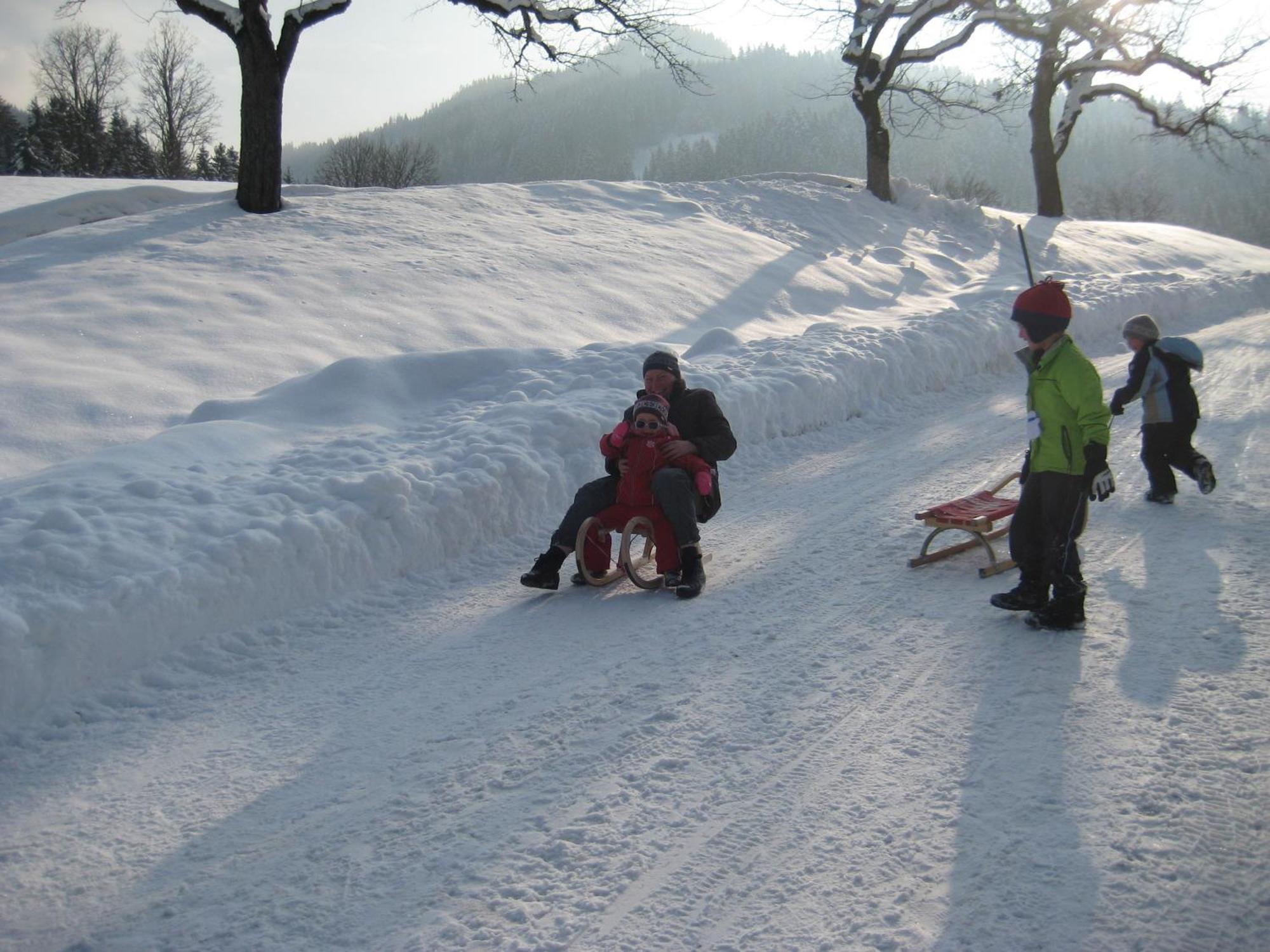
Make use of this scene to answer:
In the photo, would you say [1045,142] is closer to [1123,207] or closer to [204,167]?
[1123,207]

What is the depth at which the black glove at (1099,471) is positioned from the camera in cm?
458

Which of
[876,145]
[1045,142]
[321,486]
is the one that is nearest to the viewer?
[321,486]

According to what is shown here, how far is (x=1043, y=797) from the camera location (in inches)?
130

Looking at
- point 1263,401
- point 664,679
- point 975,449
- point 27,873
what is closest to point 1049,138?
point 1263,401

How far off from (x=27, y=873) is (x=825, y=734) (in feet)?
9.18

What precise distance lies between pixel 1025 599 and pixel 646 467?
217cm

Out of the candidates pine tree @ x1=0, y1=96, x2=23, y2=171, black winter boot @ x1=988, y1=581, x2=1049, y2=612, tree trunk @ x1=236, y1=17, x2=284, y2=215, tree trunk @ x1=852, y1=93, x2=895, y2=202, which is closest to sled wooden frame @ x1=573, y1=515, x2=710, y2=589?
black winter boot @ x1=988, y1=581, x2=1049, y2=612

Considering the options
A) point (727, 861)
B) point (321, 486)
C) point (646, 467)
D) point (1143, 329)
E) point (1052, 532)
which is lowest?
point (727, 861)

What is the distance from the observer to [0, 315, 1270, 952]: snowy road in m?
2.84

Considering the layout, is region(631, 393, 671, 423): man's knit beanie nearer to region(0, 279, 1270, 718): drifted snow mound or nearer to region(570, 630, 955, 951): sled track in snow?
region(0, 279, 1270, 718): drifted snow mound

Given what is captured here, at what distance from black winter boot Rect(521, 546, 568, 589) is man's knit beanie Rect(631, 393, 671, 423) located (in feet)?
3.03

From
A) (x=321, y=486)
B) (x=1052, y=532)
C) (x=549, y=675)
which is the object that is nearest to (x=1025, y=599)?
(x=1052, y=532)

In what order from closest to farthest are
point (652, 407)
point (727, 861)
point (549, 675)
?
point (727, 861)
point (549, 675)
point (652, 407)

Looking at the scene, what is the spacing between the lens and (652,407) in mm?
5723
